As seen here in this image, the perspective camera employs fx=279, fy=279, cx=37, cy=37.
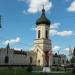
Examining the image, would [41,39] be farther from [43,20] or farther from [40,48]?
[43,20]

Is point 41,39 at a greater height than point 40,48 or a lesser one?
greater

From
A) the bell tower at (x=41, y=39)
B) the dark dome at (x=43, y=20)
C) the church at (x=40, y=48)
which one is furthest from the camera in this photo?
the dark dome at (x=43, y=20)

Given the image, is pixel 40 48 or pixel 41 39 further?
pixel 40 48

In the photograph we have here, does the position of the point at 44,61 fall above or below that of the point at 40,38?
below

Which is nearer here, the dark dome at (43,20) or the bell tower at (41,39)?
the bell tower at (41,39)

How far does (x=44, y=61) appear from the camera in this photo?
8675 cm

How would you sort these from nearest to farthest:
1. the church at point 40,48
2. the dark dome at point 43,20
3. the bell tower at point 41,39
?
the church at point 40,48
the bell tower at point 41,39
the dark dome at point 43,20

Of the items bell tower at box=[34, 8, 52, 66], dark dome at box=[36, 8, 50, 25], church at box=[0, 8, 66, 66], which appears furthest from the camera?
dark dome at box=[36, 8, 50, 25]

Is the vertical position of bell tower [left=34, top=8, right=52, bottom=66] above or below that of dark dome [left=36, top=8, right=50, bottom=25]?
below

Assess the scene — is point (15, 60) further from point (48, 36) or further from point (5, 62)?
point (48, 36)

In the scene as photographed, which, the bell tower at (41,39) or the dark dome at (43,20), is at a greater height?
the dark dome at (43,20)

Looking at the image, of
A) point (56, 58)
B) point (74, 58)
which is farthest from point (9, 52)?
point (74, 58)

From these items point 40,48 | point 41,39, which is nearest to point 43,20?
point 41,39

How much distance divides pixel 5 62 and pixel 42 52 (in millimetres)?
13787
